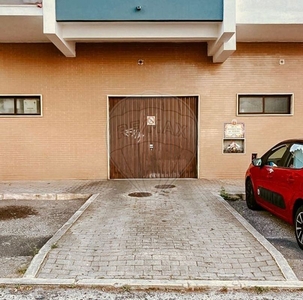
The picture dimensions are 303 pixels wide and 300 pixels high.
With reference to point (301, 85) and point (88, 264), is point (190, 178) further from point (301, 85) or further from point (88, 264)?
point (88, 264)

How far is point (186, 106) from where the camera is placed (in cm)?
1005

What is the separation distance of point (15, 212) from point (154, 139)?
489 centimetres

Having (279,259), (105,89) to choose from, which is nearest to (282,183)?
(279,259)

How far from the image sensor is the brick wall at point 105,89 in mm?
9781

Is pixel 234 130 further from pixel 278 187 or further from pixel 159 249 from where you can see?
pixel 159 249

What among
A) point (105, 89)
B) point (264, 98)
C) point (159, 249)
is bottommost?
point (159, 249)

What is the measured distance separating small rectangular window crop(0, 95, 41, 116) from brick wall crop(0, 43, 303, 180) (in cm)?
21

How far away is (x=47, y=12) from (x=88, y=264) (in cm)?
650

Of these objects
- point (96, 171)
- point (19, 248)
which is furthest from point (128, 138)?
point (19, 248)

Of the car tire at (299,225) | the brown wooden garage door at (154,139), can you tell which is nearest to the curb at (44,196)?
the brown wooden garage door at (154,139)

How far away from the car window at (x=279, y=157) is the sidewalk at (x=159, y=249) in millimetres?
1193

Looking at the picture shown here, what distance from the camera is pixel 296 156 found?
16.1 feet

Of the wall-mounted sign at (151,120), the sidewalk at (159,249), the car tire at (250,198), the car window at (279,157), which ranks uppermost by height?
the wall-mounted sign at (151,120)

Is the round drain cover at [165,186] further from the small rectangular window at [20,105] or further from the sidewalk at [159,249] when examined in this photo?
the small rectangular window at [20,105]
